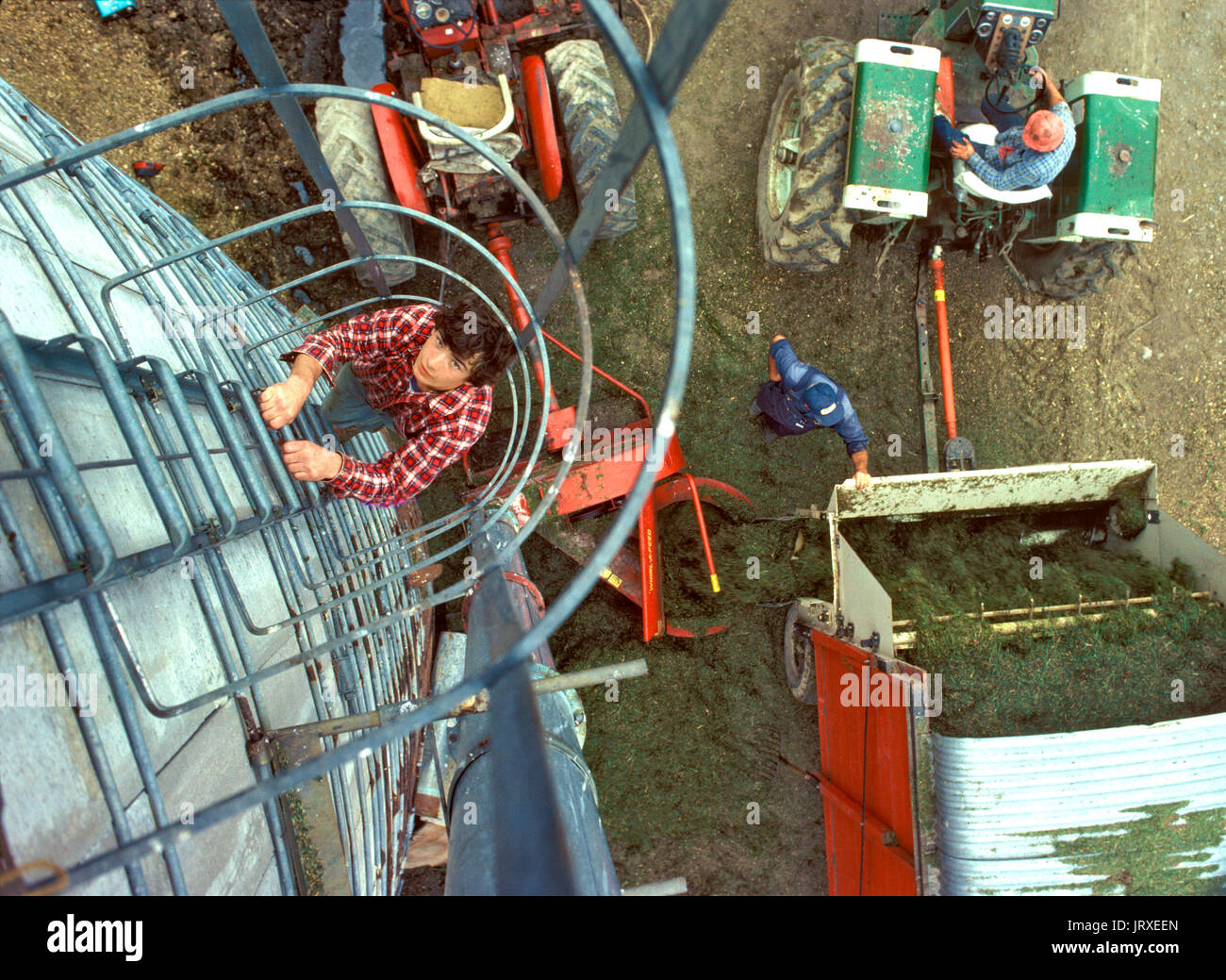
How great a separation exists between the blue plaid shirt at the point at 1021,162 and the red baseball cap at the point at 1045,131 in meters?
0.10

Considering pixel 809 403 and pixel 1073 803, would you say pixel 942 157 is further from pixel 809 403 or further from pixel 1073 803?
pixel 1073 803

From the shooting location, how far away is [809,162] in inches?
197

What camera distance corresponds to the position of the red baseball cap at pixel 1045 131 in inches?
178

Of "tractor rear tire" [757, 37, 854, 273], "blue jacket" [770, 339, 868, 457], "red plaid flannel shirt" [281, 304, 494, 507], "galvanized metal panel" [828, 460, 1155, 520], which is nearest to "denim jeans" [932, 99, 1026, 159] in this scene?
"tractor rear tire" [757, 37, 854, 273]

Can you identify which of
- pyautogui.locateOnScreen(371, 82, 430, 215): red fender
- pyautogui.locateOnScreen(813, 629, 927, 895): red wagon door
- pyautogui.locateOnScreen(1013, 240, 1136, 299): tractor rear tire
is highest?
pyautogui.locateOnScreen(371, 82, 430, 215): red fender

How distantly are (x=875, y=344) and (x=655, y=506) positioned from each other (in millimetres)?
2710

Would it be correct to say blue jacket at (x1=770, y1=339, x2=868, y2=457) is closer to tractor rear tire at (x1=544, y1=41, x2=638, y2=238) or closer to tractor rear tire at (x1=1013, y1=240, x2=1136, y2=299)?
tractor rear tire at (x1=544, y1=41, x2=638, y2=238)

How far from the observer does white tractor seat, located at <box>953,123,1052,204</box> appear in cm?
481

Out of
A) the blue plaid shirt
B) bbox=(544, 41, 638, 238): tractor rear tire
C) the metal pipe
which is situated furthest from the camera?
bbox=(544, 41, 638, 238): tractor rear tire

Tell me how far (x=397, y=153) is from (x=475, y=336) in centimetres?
280

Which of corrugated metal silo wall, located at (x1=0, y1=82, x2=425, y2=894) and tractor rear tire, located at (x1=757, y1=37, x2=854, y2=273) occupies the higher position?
tractor rear tire, located at (x1=757, y1=37, x2=854, y2=273)

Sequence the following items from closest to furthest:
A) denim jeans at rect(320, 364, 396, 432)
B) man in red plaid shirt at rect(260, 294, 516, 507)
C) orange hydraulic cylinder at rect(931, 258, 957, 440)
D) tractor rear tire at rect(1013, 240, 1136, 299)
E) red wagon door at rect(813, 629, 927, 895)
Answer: man in red plaid shirt at rect(260, 294, 516, 507), denim jeans at rect(320, 364, 396, 432), red wagon door at rect(813, 629, 927, 895), tractor rear tire at rect(1013, 240, 1136, 299), orange hydraulic cylinder at rect(931, 258, 957, 440)

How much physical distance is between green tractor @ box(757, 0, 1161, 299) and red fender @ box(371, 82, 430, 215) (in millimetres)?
2956
